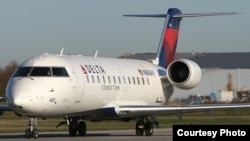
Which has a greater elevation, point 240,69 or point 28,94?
point 240,69

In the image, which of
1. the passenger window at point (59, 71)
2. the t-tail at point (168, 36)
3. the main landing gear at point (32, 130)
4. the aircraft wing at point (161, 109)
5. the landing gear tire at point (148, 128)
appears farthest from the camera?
the t-tail at point (168, 36)

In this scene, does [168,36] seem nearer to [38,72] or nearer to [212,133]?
[38,72]

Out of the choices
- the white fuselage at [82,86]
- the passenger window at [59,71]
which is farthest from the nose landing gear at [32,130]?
the passenger window at [59,71]

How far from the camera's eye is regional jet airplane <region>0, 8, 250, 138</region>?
28.2 m

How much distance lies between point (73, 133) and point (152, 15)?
908 cm

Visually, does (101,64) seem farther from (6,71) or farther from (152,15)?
(6,71)

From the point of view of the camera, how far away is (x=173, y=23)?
127ft

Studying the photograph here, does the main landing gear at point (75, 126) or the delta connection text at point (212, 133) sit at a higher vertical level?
the main landing gear at point (75, 126)

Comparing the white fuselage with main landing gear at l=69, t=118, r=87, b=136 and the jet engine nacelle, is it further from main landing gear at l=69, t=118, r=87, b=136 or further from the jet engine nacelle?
main landing gear at l=69, t=118, r=87, b=136

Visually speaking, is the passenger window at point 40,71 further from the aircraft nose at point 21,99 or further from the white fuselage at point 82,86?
the aircraft nose at point 21,99

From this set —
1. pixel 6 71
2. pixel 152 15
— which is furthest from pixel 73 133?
pixel 6 71

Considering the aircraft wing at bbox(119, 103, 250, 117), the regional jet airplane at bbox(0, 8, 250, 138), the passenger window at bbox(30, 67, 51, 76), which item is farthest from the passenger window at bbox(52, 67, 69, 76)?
→ the aircraft wing at bbox(119, 103, 250, 117)

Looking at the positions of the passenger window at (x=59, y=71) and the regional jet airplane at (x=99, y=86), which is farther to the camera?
the passenger window at (x=59, y=71)

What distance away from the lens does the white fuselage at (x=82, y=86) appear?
28.0m
